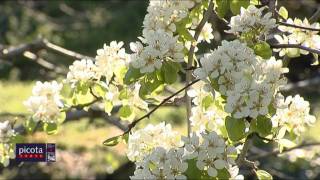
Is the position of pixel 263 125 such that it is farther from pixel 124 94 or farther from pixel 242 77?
pixel 124 94

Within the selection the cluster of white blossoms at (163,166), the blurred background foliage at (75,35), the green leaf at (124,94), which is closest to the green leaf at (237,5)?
the green leaf at (124,94)

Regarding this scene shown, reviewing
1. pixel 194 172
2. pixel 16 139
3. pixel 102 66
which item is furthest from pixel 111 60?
pixel 194 172

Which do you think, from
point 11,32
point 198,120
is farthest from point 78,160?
point 11,32

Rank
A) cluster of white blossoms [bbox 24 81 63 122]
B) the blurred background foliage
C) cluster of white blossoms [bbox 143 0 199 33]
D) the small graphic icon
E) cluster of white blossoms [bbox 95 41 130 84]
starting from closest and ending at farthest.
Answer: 1. cluster of white blossoms [bbox 143 0 199 33]
2. cluster of white blossoms [bbox 95 41 130 84]
3. cluster of white blossoms [bbox 24 81 63 122]
4. the small graphic icon
5. the blurred background foliage

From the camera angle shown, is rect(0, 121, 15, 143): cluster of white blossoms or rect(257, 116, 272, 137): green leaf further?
rect(0, 121, 15, 143): cluster of white blossoms

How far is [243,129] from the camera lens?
138cm

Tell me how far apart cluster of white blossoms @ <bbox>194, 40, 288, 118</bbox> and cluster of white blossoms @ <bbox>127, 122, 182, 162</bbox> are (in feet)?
1.07

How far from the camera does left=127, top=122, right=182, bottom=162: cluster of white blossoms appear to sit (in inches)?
65.7

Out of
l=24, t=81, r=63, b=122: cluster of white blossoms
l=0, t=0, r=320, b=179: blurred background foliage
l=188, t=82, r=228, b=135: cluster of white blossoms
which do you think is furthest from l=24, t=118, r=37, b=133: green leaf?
l=0, t=0, r=320, b=179: blurred background foliage

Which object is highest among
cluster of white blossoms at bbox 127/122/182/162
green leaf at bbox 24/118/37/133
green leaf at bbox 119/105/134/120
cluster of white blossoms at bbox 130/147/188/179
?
cluster of white blossoms at bbox 130/147/188/179

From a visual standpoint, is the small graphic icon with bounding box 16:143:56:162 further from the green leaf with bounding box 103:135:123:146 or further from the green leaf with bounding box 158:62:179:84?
the green leaf with bounding box 158:62:179:84

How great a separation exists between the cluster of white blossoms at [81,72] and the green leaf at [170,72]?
1.06 ft

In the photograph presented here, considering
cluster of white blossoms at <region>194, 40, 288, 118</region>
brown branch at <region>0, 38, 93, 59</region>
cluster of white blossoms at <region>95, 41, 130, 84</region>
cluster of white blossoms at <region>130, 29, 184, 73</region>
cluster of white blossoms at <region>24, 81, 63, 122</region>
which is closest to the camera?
cluster of white blossoms at <region>194, 40, 288, 118</region>

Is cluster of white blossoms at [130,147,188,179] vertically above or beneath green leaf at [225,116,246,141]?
beneath
